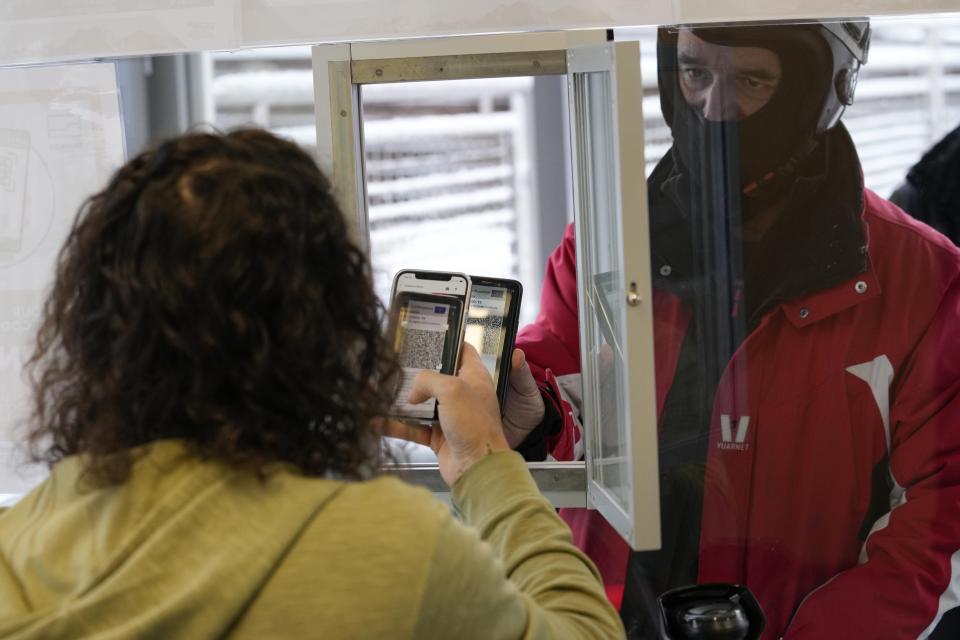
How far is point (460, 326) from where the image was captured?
4.48 ft

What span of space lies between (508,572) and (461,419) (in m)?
0.25

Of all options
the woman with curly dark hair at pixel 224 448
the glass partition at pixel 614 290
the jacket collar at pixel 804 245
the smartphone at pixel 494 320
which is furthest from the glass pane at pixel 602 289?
the woman with curly dark hair at pixel 224 448

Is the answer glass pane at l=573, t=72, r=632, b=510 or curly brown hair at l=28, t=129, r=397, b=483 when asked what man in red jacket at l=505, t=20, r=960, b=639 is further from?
curly brown hair at l=28, t=129, r=397, b=483

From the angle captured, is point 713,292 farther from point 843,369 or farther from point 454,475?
point 454,475

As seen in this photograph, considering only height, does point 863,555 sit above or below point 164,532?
below

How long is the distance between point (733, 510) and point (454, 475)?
2.07 feet

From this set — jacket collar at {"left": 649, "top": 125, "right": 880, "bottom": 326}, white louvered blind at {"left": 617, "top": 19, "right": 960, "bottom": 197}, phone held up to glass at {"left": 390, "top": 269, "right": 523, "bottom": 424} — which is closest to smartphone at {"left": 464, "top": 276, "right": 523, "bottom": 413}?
phone held up to glass at {"left": 390, "top": 269, "right": 523, "bottom": 424}

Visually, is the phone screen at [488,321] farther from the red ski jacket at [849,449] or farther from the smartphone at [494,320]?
the red ski jacket at [849,449]

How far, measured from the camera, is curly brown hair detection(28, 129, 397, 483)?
→ 77 cm

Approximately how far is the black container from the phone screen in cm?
40

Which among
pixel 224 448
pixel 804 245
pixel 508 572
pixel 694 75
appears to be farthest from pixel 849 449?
pixel 224 448

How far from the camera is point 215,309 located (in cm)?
77

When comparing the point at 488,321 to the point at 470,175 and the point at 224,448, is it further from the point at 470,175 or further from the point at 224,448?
the point at 470,175

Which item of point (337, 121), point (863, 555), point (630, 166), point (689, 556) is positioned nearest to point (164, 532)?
point (630, 166)
